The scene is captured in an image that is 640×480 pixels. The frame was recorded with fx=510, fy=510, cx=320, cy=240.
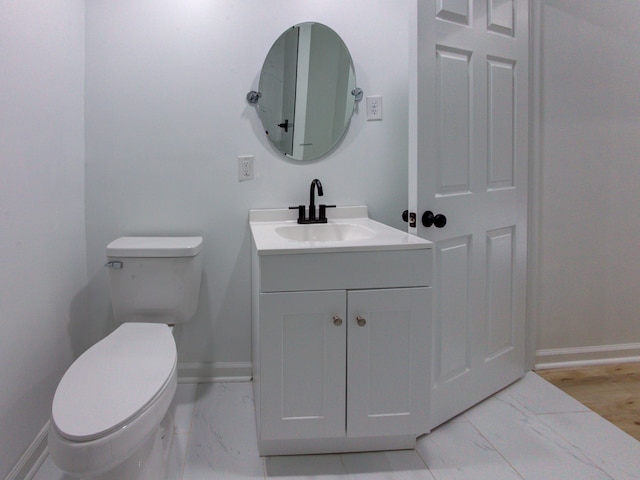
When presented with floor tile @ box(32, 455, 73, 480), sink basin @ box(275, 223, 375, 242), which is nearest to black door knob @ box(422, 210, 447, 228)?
sink basin @ box(275, 223, 375, 242)

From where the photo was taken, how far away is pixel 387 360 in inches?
68.9

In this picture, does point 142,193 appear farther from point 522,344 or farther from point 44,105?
point 522,344

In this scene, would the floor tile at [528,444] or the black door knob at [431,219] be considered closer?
the floor tile at [528,444]

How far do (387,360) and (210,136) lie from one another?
4.27ft

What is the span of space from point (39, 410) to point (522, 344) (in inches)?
80.9

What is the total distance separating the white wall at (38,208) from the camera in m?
1.59

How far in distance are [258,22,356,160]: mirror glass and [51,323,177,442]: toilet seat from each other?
42.3 inches

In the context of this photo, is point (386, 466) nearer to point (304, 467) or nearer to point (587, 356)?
point (304, 467)

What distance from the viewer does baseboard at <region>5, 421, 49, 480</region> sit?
1.64m

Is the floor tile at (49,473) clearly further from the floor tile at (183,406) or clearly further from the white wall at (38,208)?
the floor tile at (183,406)

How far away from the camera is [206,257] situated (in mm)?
2428

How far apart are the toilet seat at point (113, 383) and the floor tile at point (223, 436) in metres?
0.44

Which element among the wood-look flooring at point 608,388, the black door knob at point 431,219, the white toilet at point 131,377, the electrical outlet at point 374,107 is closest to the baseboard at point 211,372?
the white toilet at point 131,377

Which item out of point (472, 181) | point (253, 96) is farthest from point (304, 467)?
point (253, 96)
